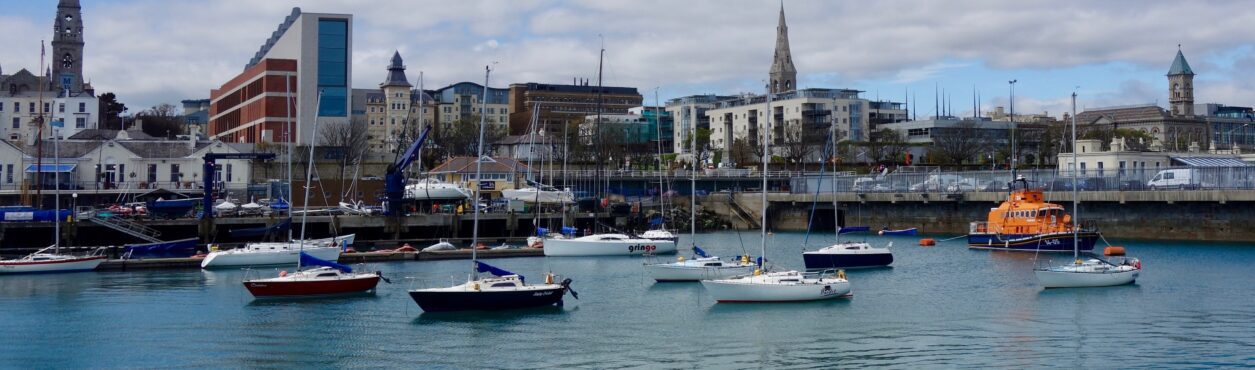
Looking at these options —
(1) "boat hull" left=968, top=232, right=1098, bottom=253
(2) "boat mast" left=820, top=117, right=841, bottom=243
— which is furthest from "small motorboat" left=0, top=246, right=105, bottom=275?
(1) "boat hull" left=968, top=232, right=1098, bottom=253

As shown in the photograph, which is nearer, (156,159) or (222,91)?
(156,159)

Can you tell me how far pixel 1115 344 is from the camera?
36312 mm

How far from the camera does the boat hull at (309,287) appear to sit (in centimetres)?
4884

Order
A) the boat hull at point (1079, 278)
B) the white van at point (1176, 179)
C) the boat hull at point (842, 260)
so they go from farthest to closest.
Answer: the white van at point (1176, 179)
the boat hull at point (842, 260)
the boat hull at point (1079, 278)

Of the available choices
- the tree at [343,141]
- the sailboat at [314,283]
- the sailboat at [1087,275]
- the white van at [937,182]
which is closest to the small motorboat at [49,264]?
the sailboat at [314,283]

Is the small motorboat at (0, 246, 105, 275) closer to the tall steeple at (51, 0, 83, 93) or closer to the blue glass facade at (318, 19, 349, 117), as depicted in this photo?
the blue glass facade at (318, 19, 349, 117)

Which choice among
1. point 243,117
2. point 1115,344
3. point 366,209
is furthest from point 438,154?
point 1115,344

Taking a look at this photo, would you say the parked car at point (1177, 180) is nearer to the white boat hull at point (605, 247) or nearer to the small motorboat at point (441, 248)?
the white boat hull at point (605, 247)

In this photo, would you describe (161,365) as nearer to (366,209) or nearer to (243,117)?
(366,209)

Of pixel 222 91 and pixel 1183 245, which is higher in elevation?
pixel 222 91

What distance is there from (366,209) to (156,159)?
878 inches

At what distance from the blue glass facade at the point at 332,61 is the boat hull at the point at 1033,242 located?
71468mm

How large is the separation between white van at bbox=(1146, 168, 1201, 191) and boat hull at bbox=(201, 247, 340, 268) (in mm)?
57780

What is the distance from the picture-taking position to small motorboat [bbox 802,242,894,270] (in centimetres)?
6003
